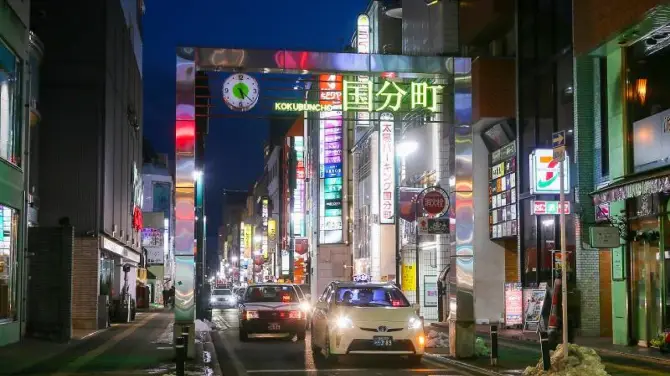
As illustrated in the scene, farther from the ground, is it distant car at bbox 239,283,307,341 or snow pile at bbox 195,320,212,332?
distant car at bbox 239,283,307,341

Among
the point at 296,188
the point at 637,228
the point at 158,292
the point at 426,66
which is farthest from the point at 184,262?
the point at 158,292

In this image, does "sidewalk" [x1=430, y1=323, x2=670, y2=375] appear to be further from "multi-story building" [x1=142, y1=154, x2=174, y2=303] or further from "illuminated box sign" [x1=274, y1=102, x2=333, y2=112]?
"multi-story building" [x1=142, y1=154, x2=174, y2=303]

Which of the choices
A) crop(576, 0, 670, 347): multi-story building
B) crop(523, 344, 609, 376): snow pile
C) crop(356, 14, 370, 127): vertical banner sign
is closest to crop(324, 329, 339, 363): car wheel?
crop(523, 344, 609, 376): snow pile

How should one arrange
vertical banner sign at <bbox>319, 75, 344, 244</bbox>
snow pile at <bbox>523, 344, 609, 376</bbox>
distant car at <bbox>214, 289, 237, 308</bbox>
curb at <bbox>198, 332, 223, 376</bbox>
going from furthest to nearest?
1. vertical banner sign at <bbox>319, 75, 344, 244</bbox>
2. distant car at <bbox>214, 289, 237, 308</bbox>
3. curb at <bbox>198, 332, 223, 376</bbox>
4. snow pile at <bbox>523, 344, 609, 376</bbox>

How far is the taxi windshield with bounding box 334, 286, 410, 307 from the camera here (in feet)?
62.8

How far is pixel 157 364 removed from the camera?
18.5 meters

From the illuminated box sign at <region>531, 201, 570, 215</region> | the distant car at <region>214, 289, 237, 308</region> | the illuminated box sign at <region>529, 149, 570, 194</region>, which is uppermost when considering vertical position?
the illuminated box sign at <region>529, 149, 570, 194</region>

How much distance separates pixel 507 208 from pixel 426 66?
14.2 metres

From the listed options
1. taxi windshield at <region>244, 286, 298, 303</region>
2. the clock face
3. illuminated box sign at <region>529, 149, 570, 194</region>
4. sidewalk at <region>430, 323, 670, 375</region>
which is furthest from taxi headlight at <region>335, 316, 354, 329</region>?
illuminated box sign at <region>529, 149, 570, 194</region>

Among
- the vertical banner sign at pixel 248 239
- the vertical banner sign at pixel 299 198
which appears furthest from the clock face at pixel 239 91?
the vertical banner sign at pixel 248 239

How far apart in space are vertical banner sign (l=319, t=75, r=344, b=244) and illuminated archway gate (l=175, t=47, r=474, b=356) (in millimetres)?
38349

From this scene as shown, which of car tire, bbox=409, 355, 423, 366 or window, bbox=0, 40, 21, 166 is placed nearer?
car tire, bbox=409, 355, 423, 366

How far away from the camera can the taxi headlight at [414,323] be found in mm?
17953

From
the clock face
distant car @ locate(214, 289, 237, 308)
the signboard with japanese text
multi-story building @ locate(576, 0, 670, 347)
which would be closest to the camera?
the clock face
